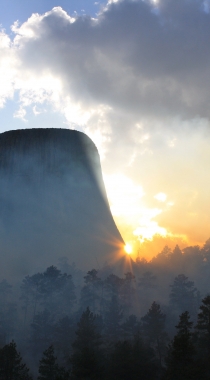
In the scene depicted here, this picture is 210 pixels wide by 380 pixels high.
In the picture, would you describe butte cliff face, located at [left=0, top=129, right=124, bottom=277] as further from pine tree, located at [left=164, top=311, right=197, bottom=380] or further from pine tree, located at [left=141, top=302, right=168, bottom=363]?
pine tree, located at [left=164, top=311, right=197, bottom=380]

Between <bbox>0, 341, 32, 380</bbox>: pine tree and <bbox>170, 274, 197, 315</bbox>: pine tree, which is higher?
<bbox>170, 274, 197, 315</bbox>: pine tree

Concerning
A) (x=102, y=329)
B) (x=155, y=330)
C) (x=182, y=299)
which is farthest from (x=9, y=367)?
(x=182, y=299)

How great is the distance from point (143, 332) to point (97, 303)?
20821mm

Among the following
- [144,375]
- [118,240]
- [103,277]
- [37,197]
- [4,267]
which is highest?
[37,197]

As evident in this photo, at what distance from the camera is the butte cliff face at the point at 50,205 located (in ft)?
257

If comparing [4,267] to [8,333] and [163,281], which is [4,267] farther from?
[163,281]

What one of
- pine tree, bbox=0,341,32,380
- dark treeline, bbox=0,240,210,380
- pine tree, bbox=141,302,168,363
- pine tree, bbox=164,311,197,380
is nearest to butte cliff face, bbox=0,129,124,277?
dark treeline, bbox=0,240,210,380

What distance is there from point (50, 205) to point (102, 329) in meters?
37.1

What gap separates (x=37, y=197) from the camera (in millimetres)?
81375

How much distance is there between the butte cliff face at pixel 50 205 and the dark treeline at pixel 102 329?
20.6 feet

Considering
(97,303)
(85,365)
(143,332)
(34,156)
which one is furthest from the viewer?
(34,156)

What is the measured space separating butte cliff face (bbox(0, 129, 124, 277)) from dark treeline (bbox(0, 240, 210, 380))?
628 centimetres

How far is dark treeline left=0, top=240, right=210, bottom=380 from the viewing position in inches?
1187

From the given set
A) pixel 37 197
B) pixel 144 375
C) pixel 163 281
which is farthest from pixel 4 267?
pixel 144 375
